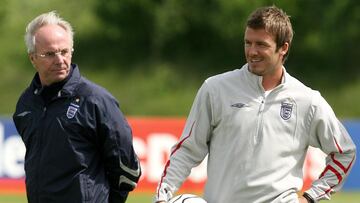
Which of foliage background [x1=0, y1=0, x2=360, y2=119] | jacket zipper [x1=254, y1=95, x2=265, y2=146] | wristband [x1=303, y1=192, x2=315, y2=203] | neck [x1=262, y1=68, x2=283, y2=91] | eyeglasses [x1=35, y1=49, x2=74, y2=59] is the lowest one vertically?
foliage background [x1=0, y1=0, x2=360, y2=119]

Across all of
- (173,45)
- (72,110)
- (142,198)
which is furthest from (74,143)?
(173,45)

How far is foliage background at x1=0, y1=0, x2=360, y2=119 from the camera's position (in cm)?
3609

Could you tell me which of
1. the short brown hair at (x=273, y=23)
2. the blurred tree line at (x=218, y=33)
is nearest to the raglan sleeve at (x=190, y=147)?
the short brown hair at (x=273, y=23)

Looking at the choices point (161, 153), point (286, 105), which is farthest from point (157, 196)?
point (161, 153)

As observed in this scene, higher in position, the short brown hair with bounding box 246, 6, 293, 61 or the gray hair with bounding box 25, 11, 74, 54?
the short brown hair with bounding box 246, 6, 293, 61

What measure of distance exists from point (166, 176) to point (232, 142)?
1.52 ft

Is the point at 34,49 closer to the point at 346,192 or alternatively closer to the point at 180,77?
the point at 346,192

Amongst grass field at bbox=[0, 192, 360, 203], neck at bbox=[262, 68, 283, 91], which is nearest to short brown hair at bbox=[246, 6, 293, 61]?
neck at bbox=[262, 68, 283, 91]

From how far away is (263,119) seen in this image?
602 centimetres

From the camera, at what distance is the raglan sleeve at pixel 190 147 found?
6.11 meters

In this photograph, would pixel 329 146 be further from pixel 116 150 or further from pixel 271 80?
pixel 116 150

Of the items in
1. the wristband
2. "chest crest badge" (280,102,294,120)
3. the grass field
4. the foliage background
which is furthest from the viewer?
the foliage background

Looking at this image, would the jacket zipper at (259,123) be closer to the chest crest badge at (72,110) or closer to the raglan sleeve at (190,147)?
the raglan sleeve at (190,147)

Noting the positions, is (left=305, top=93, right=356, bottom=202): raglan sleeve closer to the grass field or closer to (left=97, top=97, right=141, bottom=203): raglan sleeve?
(left=97, top=97, right=141, bottom=203): raglan sleeve
